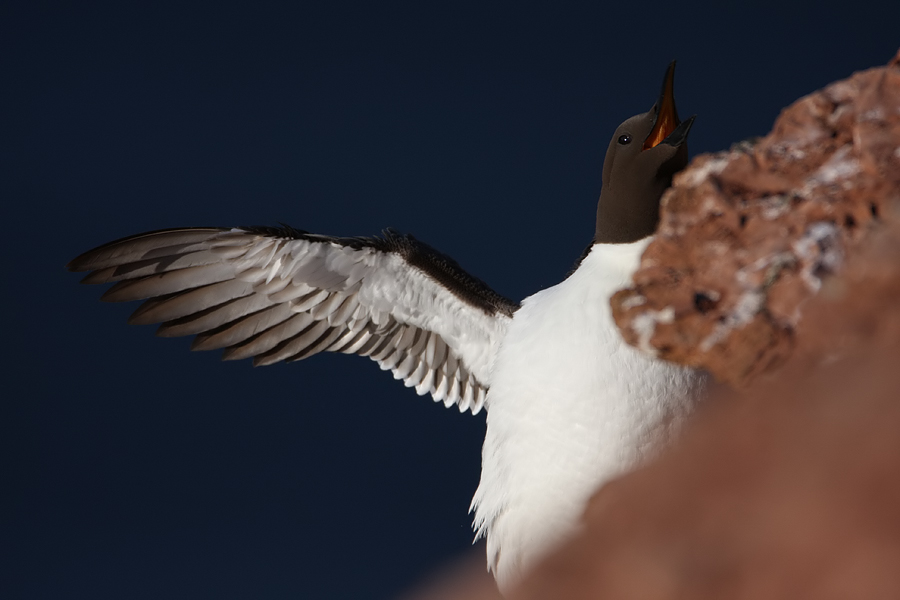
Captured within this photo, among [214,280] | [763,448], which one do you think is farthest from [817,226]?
[214,280]

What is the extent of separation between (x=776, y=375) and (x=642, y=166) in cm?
116

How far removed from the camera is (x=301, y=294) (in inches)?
89.1

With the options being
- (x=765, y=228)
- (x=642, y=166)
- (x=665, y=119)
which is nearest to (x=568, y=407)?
(x=642, y=166)

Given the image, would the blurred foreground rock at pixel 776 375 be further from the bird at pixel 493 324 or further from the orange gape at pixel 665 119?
the orange gape at pixel 665 119

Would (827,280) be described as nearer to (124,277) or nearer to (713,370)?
(713,370)

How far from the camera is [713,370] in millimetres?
645

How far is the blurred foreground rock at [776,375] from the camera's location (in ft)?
1.18

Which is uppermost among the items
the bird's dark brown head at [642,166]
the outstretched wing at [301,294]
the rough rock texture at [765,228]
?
the outstretched wing at [301,294]

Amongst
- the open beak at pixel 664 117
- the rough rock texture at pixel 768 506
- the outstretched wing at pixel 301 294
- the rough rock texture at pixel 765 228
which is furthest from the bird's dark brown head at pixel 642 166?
the rough rock texture at pixel 768 506

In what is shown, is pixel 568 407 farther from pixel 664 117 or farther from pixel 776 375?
pixel 776 375

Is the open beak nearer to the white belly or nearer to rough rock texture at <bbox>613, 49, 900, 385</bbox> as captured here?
the white belly

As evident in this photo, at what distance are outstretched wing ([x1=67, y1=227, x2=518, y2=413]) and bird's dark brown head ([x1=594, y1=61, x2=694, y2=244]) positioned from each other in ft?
2.10

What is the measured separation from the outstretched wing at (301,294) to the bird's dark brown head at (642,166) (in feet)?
2.10

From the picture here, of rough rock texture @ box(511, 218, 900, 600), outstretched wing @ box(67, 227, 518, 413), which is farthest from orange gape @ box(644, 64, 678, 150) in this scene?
rough rock texture @ box(511, 218, 900, 600)
